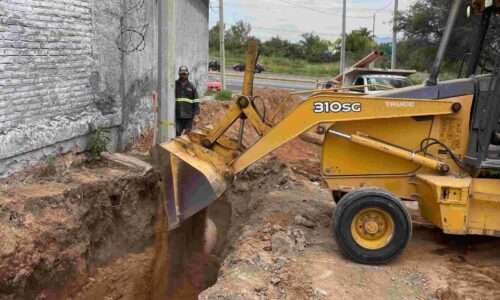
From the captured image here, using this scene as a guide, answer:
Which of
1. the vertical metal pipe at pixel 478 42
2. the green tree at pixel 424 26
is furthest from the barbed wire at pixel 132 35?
the green tree at pixel 424 26

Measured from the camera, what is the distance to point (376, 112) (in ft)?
20.2

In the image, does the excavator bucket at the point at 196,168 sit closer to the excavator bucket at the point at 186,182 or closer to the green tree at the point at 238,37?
the excavator bucket at the point at 186,182

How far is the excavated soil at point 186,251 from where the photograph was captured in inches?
210

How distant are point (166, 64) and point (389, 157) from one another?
13.0 ft

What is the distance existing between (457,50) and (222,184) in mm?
10450

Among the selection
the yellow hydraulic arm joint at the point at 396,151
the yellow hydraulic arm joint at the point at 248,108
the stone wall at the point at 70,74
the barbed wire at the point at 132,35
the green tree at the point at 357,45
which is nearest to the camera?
the yellow hydraulic arm joint at the point at 396,151

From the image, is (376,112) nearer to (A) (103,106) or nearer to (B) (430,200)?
(B) (430,200)

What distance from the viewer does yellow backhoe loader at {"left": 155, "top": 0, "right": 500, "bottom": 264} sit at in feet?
19.1

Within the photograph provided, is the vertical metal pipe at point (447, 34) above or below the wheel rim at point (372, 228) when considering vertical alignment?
above

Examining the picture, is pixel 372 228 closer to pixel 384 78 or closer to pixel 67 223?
pixel 67 223

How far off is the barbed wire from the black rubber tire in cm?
520

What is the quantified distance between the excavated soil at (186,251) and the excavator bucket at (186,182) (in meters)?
0.72

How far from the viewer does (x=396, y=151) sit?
20.3 feet

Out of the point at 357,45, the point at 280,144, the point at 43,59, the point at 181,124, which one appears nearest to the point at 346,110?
the point at 280,144
